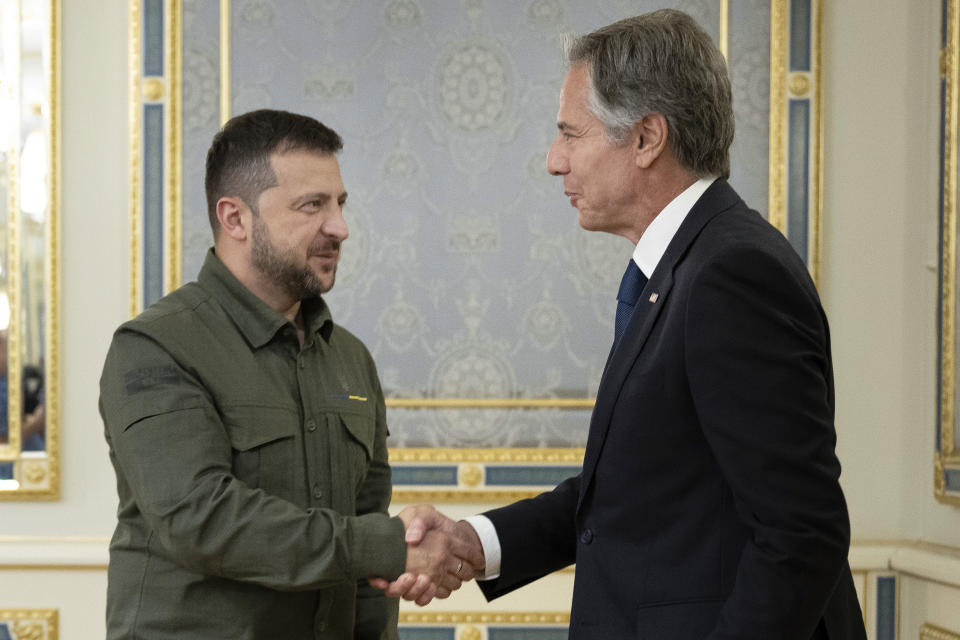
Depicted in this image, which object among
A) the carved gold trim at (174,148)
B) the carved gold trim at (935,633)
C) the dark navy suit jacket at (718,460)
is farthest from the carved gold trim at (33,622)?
the carved gold trim at (935,633)

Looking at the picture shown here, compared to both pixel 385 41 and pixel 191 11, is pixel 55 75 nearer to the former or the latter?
pixel 191 11

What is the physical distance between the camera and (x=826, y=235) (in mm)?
3760

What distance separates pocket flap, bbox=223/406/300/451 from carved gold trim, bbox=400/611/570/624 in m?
1.79

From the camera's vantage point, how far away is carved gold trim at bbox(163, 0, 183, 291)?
372cm

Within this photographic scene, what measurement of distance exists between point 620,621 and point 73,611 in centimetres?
Answer: 253

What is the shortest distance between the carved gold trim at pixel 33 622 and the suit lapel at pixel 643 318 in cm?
251

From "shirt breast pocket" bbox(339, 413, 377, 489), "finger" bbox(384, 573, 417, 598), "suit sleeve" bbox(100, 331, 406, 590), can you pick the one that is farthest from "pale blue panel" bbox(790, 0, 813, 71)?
"suit sleeve" bbox(100, 331, 406, 590)

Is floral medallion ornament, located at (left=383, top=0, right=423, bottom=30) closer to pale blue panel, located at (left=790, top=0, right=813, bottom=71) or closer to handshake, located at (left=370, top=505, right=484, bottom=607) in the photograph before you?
pale blue panel, located at (left=790, top=0, right=813, bottom=71)

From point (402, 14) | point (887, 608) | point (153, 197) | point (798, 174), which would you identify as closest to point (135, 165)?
point (153, 197)

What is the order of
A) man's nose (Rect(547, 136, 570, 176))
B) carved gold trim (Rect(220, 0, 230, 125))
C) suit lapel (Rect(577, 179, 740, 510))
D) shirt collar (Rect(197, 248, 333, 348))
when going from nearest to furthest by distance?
suit lapel (Rect(577, 179, 740, 510))
man's nose (Rect(547, 136, 570, 176))
shirt collar (Rect(197, 248, 333, 348))
carved gold trim (Rect(220, 0, 230, 125))

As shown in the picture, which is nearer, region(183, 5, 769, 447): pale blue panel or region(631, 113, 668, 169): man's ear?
region(631, 113, 668, 169): man's ear

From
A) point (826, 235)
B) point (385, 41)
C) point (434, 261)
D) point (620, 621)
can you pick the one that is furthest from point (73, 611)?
point (826, 235)

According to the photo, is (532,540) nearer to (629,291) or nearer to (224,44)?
(629,291)

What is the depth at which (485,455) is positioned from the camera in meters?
3.71
